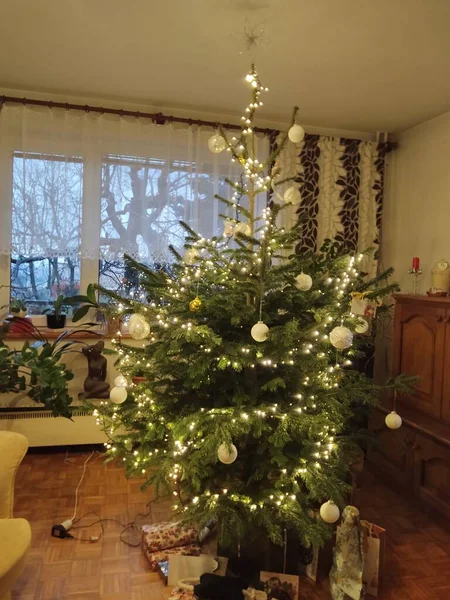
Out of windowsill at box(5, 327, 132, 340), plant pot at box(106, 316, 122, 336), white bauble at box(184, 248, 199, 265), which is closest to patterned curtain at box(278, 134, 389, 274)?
plant pot at box(106, 316, 122, 336)

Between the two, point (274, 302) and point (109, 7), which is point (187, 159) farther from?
point (274, 302)

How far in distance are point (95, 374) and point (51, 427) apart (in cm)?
43

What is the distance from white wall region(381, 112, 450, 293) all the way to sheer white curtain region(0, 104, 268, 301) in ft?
3.55

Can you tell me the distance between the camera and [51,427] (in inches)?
120

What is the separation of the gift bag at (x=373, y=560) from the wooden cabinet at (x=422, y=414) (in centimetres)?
59

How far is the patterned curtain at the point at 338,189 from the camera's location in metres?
3.46

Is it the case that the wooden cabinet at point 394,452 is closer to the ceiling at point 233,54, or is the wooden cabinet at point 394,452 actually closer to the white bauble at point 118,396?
the white bauble at point 118,396

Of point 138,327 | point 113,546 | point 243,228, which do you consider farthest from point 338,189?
point 113,546

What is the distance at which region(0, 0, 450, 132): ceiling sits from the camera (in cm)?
202

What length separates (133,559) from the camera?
2051 mm

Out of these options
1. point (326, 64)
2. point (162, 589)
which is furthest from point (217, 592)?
point (326, 64)

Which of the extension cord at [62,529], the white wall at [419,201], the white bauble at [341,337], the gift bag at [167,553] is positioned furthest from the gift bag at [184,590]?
the white wall at [419,201]

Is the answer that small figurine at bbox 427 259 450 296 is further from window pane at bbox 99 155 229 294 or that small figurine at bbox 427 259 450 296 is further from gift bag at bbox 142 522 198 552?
gift bag at bbox 142 522 198 552

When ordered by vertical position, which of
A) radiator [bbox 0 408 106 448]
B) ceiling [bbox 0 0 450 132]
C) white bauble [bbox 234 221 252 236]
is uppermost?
ceiling [bbox 0 0 450 132]
